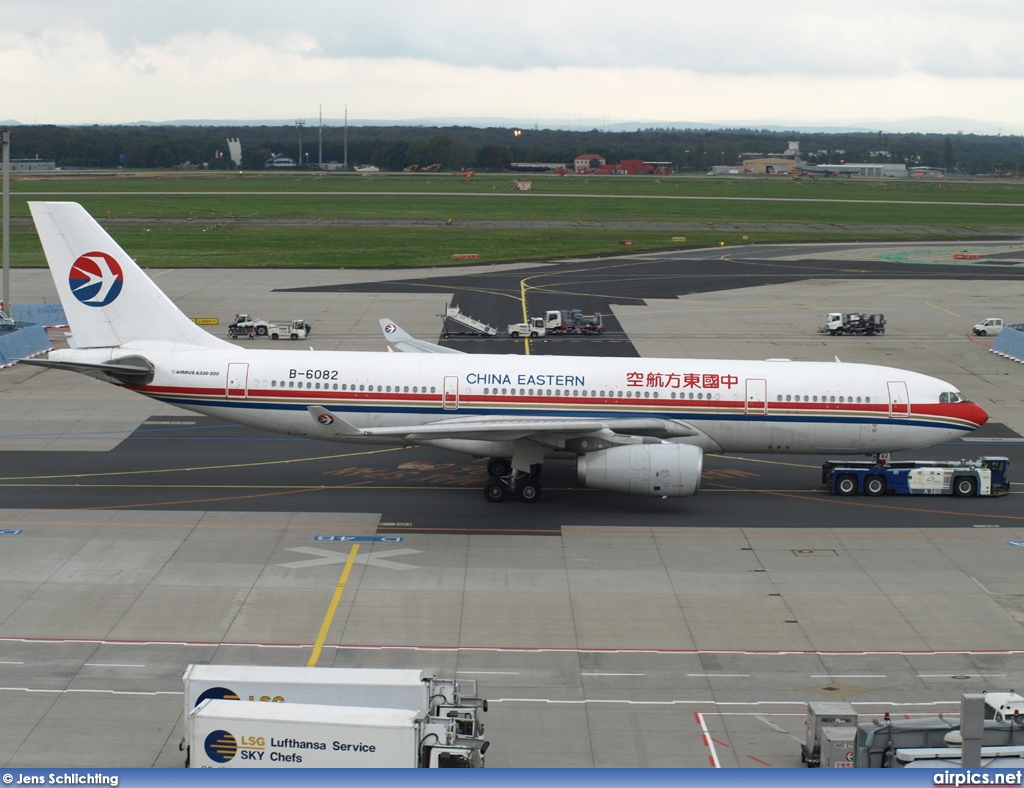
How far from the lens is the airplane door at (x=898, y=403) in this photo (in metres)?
38.3

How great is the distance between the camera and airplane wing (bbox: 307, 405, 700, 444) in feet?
113

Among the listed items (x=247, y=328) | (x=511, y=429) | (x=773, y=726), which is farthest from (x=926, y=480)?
(x=247, y=328)

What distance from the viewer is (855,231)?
5354 inches

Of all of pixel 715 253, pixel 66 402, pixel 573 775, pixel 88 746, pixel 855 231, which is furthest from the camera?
pixel 855 231

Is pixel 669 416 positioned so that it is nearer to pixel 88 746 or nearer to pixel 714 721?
pixel 714 721

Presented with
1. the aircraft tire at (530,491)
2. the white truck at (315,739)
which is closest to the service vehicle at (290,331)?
the aircraft tire at (530,491)

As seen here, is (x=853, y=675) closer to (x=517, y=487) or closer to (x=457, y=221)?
(x=517, y=487)

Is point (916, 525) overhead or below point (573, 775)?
below

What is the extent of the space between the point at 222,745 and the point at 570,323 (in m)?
53.2

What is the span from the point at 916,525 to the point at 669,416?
28.8 feet

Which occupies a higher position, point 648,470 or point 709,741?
point 648,470

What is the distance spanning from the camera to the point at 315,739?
17656mm

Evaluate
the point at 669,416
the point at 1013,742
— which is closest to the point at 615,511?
the point at 669,416

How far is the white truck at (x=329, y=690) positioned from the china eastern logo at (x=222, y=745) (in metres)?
1.26
